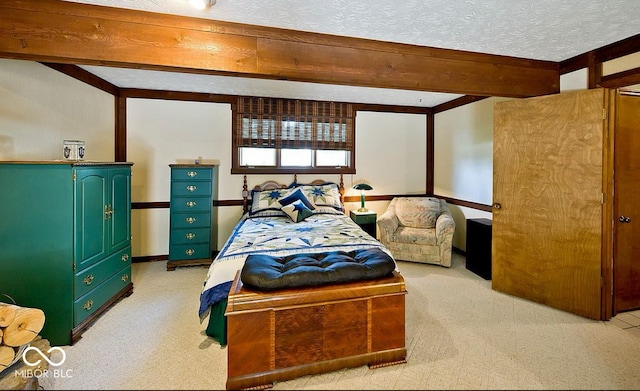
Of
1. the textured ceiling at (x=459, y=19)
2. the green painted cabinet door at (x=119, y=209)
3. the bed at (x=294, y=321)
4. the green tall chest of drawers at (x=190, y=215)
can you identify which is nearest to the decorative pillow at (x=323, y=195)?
the green tall chest of drawers at (x=190, y=215)

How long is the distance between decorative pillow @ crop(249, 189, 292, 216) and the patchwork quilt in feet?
0.63

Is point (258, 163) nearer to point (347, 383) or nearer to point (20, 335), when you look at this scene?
point (20, 335)

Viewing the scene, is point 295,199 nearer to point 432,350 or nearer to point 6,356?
point 432,350

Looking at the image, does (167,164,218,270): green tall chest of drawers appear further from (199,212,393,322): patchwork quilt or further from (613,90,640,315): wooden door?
(613,90,640,315): wooden door

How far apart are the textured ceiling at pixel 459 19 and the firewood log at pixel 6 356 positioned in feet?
7.25

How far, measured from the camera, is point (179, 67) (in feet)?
7.00

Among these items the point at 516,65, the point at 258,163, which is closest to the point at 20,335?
the point at 258,163

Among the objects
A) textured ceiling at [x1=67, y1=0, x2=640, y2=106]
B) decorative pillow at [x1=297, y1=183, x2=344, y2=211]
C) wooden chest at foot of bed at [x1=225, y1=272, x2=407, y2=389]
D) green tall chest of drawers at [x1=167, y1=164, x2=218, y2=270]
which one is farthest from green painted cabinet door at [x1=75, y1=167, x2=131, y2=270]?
decorative pillow at [x1=297, y1=183, x2=344, y2=211]

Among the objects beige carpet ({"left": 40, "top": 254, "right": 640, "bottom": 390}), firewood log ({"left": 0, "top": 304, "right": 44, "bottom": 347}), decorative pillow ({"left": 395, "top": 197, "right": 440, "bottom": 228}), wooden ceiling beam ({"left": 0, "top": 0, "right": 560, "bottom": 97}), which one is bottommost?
beige carpet ({"left": 40, "top": 254, "right": 640, "bottom": 390})

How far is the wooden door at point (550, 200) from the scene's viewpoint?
2516mm

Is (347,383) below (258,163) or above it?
below

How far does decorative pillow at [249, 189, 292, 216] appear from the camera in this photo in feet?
13.0

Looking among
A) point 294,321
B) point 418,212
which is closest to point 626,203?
point 418,212

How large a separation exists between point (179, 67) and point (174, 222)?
2.24 m
